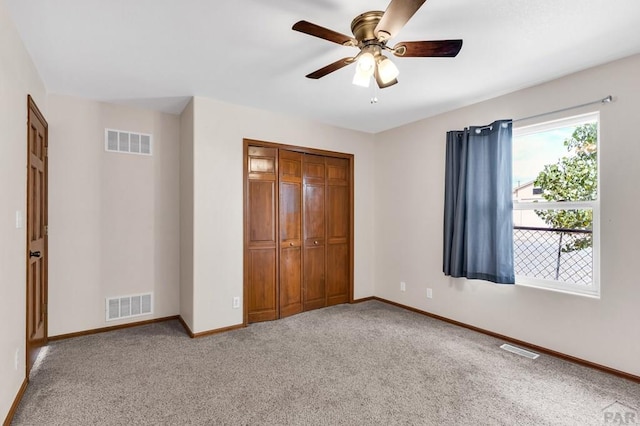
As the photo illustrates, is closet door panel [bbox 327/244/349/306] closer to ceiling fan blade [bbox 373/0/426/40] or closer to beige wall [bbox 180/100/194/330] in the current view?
beige wall [bbox 180/100/194/330]

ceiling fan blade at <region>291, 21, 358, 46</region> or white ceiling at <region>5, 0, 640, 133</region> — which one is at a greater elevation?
white ceiling at <region>5, 0, 640, 133</region>

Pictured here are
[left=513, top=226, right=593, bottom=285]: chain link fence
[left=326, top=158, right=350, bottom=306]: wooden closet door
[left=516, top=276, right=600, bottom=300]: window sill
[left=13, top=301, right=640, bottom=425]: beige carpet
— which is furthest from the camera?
[left=326, top=158, right=350, bottom=306]: wooden closet door

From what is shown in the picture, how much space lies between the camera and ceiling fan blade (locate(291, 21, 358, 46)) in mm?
1653

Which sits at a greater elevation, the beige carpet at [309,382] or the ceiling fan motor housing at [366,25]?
the ceiling fan motor housing at [366,25]

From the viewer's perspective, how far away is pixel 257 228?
148 inches

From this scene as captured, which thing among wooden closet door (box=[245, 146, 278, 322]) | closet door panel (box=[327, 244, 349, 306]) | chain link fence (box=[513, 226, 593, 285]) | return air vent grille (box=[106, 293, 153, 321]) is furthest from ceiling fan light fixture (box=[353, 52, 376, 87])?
return air vent grille (box=[106, 293, 153, 321])

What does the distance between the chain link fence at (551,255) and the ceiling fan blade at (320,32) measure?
2555mm

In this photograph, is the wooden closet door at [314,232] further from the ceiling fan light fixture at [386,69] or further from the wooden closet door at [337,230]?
the ceiling fan light fixture at [386,69]

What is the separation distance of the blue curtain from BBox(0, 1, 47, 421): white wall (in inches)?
148

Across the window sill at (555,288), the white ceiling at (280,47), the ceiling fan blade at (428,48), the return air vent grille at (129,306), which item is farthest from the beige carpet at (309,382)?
the white ceiling at (280,47)

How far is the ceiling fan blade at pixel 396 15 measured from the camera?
4.85 ft

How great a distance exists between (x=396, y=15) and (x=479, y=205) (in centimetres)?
239

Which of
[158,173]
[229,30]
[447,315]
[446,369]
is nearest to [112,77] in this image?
[158,173]

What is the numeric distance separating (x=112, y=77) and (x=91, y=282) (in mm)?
2104
